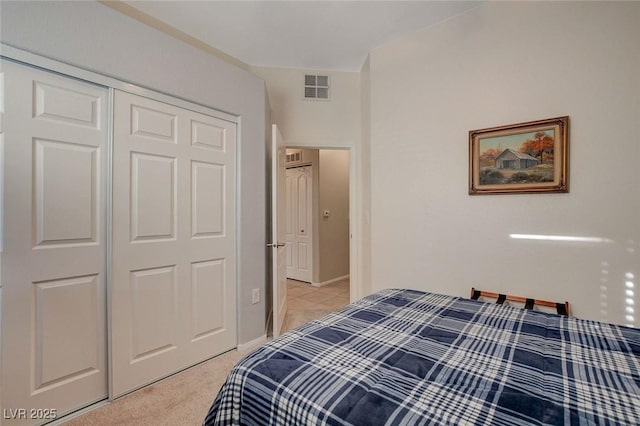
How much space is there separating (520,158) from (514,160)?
0.04 meters

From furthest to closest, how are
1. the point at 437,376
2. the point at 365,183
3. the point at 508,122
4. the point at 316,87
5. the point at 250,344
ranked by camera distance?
1. the point at 316,87
2. the point at 365,183
3. the point at 250,344
4. the point at 508,122
5. the point at 437,376

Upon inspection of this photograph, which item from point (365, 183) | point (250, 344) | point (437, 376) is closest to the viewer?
point (437, 376)

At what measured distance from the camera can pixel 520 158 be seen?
6.80 ft

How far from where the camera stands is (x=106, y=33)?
1718mm

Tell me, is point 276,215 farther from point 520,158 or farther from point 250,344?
point 520,158

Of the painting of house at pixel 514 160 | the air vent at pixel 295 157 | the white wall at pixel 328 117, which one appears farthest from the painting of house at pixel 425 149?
the air vent at pixel 295 157

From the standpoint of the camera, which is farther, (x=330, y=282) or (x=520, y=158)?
(x=330, y=282)

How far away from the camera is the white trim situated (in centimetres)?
145

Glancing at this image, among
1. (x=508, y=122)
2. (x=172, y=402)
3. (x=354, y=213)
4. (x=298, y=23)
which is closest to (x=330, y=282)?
(x=354, y=213)

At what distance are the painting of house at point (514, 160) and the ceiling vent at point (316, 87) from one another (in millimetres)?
1932

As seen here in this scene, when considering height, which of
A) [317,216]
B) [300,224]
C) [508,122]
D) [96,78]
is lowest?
[300,224]

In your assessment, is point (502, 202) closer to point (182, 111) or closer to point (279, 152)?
point (279, 152)

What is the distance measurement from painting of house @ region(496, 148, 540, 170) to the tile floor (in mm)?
2355

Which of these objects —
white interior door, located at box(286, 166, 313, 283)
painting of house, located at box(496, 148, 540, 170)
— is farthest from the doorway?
painting of house, located at box(496, 148, 540, 170)
